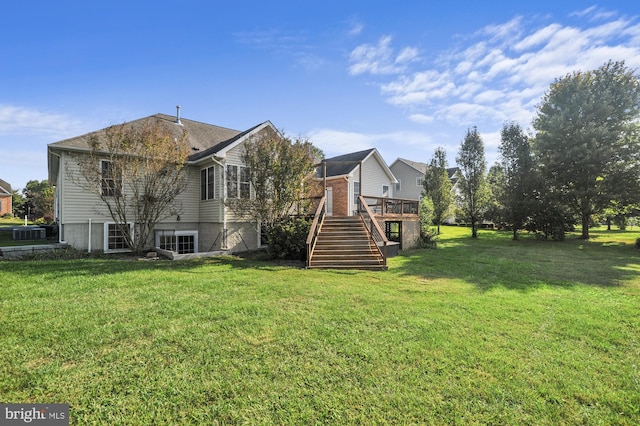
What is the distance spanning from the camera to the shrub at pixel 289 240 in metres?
11.0

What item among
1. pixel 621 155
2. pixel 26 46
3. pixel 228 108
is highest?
pixel 26 46

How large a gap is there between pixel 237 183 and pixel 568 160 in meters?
22.6

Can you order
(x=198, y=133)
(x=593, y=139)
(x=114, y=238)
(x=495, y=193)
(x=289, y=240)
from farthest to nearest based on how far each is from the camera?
(x=495, y=193) < (x=593, y=139) < (x=198, y=133) < (x=114, y=238) < (x=289, y=240)

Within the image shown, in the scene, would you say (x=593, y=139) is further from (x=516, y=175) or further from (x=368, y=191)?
(x=368, y=191)

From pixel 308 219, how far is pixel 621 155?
21.9 meters

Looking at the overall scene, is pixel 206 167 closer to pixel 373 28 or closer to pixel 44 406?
pixel 373 28

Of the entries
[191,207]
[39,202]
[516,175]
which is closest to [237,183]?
[191,207]

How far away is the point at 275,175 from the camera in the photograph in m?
11.5

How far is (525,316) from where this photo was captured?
17.0ft

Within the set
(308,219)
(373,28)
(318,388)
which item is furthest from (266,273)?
(373,28)

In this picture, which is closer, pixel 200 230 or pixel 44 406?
pixel 44 406

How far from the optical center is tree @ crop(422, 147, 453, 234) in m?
25.5

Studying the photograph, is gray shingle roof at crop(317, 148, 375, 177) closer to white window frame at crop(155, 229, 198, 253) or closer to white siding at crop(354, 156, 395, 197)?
white siding at crop(354, 156, 395, 197)

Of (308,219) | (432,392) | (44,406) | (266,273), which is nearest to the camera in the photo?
(44,406)
